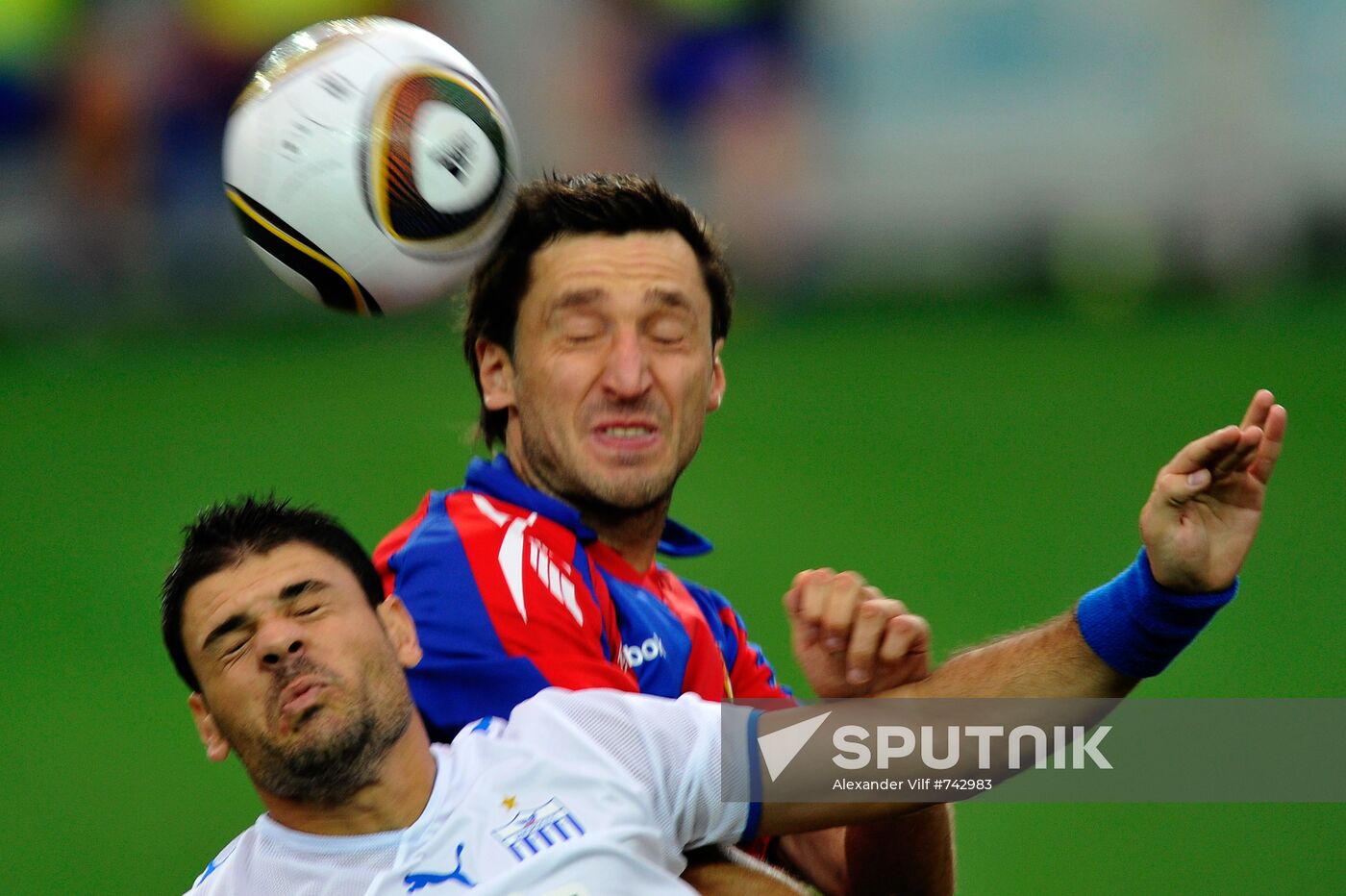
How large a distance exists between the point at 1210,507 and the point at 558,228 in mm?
1700

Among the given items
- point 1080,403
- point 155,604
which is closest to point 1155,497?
point 155,604

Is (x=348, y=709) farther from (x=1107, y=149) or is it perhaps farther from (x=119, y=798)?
(x=1107, y=149)

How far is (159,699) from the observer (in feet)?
25.7

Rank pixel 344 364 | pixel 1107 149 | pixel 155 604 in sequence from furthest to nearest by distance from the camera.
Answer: pixel 1107 149, pixel 344 364, pixel 155 604

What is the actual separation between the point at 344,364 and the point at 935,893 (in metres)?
9.81

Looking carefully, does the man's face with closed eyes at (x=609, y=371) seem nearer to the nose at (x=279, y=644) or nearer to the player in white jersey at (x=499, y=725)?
the player in white jersey at (x=499, y=725)

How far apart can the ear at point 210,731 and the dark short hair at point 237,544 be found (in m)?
0.03

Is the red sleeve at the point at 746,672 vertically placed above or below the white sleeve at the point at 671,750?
below

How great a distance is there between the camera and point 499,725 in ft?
12.7

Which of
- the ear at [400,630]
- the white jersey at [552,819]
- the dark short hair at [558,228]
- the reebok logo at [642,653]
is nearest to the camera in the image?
the white jersey at [552,819]

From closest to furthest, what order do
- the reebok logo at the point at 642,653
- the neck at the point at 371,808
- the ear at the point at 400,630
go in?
the neck at the point at 371,808 < the ear at the point at 400,630 < the reebok logo at the point at 642,653

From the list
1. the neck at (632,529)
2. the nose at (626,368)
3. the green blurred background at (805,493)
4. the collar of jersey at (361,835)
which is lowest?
the green blurred background at (805,493)

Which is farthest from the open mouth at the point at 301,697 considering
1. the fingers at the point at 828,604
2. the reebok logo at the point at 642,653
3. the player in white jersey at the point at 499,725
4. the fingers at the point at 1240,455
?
the fingers at the point at 1240,455

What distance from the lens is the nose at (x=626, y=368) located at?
173 inches
